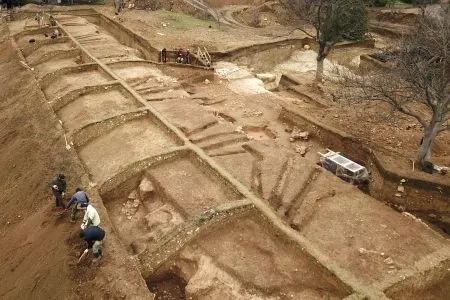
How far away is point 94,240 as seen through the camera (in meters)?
7.49

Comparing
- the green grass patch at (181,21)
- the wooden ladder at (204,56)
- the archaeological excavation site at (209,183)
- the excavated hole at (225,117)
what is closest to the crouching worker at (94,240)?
the archaeological excavation site at (209,183)

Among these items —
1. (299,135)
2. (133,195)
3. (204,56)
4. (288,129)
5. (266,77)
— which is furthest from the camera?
(204,56)

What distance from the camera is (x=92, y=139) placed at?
12836mm

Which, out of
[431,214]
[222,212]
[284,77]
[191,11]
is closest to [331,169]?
[431,214]

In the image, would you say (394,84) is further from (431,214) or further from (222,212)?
(222,212)

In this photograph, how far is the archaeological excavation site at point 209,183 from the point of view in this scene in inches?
299

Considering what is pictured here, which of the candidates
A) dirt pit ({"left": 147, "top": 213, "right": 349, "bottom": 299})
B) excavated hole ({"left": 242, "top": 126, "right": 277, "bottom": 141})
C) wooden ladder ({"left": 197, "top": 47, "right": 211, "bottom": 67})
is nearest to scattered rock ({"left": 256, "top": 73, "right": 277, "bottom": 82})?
wooden ladder ({"left": 197, "top": 47, "right": 211, "bottom": 67})

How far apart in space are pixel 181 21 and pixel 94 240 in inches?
831

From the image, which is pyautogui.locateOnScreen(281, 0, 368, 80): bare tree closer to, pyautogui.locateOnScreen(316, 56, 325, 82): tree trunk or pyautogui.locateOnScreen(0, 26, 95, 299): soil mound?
pyautogui.locateOnScreen(316, 56, 325, 82): tree trunk

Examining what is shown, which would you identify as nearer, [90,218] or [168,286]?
[90,218]

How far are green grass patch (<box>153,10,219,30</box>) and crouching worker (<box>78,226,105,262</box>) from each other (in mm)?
19249

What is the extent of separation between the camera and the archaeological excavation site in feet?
25.0

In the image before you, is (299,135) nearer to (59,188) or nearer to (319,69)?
(319,69)

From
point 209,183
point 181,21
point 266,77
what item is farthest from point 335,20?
point 181,21
